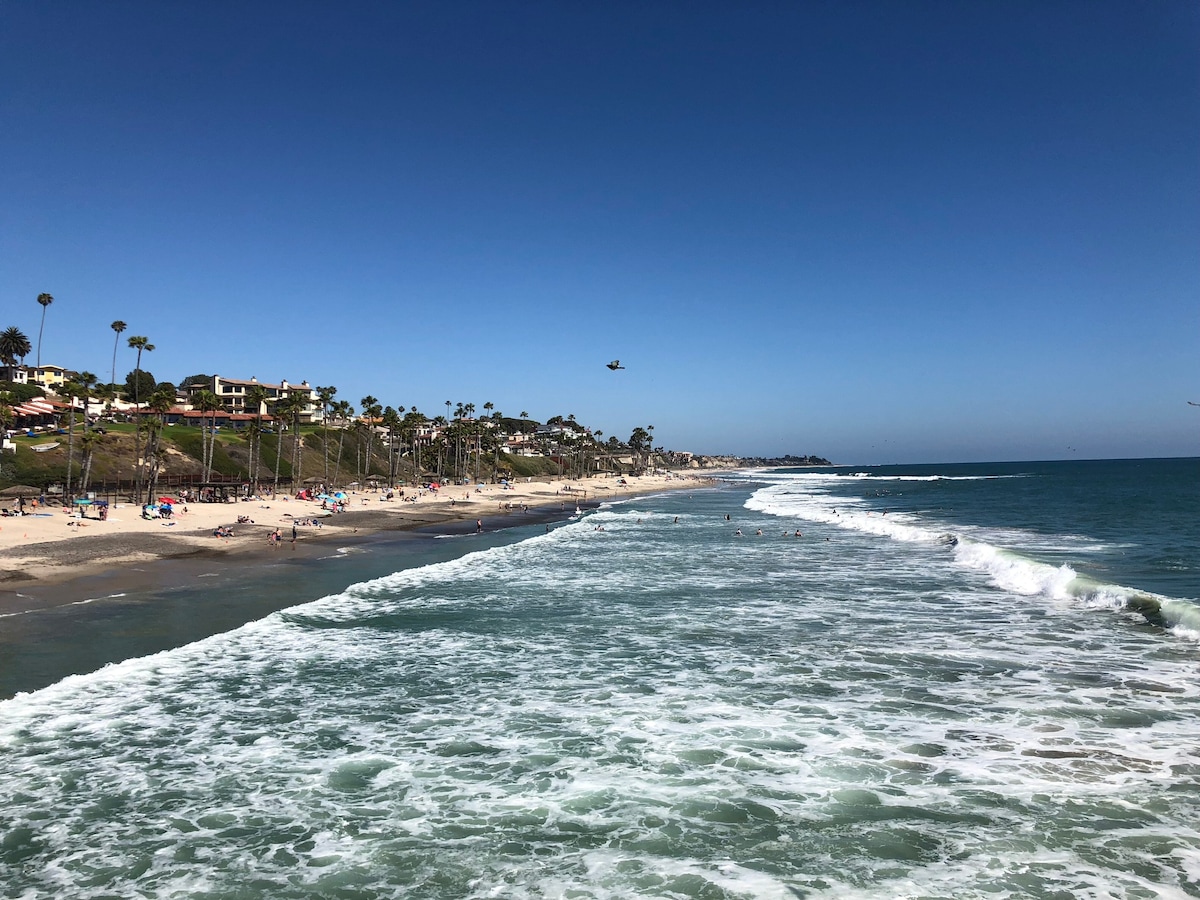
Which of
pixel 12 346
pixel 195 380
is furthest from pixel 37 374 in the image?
pixel 195 380

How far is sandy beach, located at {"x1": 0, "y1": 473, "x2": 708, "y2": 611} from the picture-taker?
94.9 ft

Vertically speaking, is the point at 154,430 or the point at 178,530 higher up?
the point at 154,430

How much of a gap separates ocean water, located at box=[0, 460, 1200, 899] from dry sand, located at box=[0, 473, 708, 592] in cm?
1395

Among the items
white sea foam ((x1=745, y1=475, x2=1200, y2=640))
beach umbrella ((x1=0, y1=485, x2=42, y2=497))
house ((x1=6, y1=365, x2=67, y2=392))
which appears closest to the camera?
white sea foam ((x1=745, y1=475, x2=1200, y2=640))

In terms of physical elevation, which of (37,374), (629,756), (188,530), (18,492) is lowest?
(629,756)

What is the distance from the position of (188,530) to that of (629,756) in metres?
39.2

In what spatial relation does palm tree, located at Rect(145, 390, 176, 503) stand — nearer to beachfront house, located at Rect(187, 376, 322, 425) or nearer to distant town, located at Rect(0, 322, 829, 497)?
distant town, located at Rect(0, 322, 829, 497)

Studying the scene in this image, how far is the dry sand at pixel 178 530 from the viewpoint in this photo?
29.4 m

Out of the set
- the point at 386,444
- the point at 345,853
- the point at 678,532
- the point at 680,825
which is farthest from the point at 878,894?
the point at 386,444

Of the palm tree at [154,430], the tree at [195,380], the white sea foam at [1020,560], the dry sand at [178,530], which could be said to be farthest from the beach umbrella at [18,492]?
the tree at [195,380]

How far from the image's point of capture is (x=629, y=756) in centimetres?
1170

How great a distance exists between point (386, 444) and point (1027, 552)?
11001cm

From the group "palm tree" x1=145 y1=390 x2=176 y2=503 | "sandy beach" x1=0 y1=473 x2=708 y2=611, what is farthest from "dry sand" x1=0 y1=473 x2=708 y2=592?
"palm tree" x1=145 y1=390 x2=176 y2=503

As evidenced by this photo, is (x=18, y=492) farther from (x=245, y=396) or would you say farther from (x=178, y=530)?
(x=245, y=396)
